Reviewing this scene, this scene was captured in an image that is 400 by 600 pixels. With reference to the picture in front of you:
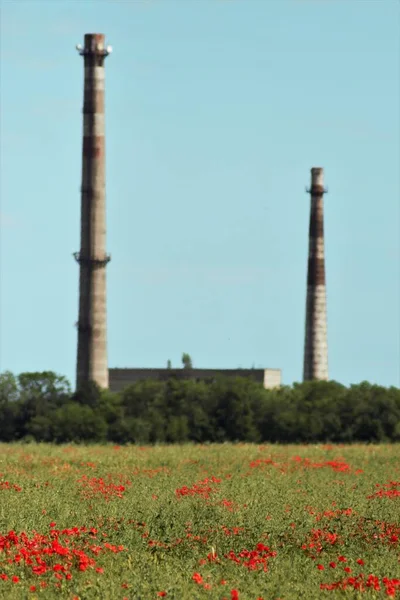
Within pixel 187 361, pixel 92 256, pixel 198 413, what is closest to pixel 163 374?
pixel 187 361

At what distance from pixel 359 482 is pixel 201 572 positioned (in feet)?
47.7

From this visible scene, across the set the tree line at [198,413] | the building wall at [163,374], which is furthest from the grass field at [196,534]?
the building wall at [163,374]

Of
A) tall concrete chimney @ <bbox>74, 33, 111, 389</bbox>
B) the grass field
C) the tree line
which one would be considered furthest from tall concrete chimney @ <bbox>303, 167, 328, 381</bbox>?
the grass field

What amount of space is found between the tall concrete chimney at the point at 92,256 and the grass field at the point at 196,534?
114ft

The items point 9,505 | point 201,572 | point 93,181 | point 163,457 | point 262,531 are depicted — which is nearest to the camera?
point 201,572

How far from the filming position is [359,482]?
1161 inches

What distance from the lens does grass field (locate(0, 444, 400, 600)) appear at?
14.4 m

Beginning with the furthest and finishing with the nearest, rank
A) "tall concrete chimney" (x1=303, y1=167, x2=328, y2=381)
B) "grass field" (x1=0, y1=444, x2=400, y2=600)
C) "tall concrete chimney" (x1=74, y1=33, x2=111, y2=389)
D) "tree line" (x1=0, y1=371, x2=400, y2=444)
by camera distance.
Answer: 1. "tall concrete chimney" (x1=303, y1=167, x2=328, y2=381)
2. "tall concrete chimney" (x1=74, y1=33, x2=111, y2=389)
3. "tree line" (x1=0, y1=371, x2=400, y2=444)
4. "grass field" (x1=0, y1=444, x2=400, y2=600)

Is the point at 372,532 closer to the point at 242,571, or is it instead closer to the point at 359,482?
the point at 242,571

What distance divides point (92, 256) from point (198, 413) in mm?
10676

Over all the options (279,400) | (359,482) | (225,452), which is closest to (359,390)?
(279,400)

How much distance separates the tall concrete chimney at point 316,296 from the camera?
257 ft

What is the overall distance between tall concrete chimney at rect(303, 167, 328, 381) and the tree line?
1399 cm

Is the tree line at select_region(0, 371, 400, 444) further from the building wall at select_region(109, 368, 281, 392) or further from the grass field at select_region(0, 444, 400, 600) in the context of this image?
the grass field at select_region(0, 444, 400, 600)
